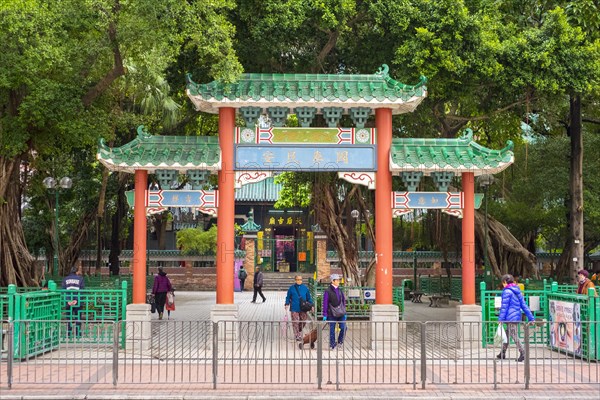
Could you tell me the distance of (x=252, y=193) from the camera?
50.5 metres

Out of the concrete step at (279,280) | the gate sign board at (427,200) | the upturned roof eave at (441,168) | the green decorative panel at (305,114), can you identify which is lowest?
the concrete step at (279,280)

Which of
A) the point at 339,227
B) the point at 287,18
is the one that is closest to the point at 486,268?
the point at 339,227

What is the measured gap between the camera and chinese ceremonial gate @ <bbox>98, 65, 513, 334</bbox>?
16.7 m

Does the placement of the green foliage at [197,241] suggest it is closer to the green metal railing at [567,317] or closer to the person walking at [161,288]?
the person walking at [161,288]

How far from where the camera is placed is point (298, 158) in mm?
16891

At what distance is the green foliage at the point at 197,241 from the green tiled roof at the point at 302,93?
81.4 ft

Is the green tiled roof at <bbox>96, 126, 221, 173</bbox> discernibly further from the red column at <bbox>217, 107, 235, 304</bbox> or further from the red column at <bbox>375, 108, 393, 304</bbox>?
the red column at <bbox>375, 108, 393, 304</bbox>

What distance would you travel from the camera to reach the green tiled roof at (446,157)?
1681 centimetres

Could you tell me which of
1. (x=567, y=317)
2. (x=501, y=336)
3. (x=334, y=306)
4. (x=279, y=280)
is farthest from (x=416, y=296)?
(x=501, y=336)

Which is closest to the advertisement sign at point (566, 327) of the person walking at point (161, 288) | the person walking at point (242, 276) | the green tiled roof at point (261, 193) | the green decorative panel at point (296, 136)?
the green decorative panel at point (296, 136)

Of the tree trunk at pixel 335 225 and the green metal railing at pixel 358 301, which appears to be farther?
the tree trunk at pixel 335 225

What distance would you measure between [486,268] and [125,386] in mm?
18044

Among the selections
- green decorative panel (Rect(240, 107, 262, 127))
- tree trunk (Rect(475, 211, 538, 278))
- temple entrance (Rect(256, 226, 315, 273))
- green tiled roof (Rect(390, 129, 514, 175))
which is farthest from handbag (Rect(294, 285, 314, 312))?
temple entrance (Rect(256, 226, 315, 273))

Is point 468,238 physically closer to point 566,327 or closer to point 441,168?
point 441,168
